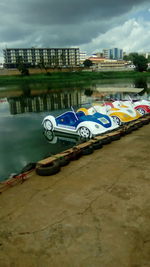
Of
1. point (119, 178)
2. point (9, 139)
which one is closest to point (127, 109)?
point (9, 139)

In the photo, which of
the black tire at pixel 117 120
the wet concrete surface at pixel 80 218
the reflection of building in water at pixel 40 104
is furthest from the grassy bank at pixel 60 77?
the wet concrete surface at pixel 80 218

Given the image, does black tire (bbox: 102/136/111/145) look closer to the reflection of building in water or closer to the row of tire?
the row of tire

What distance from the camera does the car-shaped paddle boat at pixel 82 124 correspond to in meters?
14.9

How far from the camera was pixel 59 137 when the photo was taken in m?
16.7

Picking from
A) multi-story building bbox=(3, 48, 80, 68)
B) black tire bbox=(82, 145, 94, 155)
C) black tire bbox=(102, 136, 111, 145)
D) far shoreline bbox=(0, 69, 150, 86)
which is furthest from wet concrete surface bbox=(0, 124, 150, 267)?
multi-story building bbox=(3, 48, 80, 68)

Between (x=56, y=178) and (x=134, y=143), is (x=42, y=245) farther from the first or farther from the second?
(x=134, y=143)

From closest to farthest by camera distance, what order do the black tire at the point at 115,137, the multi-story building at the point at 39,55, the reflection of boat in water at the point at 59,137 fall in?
the black tire at the point at 115,137
the reflection of boat in water at the point at 59,137
the multi-story building at the point at 39,55

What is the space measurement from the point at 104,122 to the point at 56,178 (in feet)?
26.0

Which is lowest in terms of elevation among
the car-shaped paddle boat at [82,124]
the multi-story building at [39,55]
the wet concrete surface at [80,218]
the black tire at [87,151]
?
the wet concrete surface at [80,218]

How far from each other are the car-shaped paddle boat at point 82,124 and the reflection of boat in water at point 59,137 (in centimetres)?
31

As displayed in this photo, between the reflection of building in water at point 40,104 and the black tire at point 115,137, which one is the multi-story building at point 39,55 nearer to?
the reflection of building in water at point 40,104

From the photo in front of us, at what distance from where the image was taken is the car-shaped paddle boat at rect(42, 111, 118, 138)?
14906 mm

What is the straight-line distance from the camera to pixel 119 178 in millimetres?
8188

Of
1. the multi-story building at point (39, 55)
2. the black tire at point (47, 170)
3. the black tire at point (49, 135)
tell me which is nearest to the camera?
the black tire at point (47, 170)
